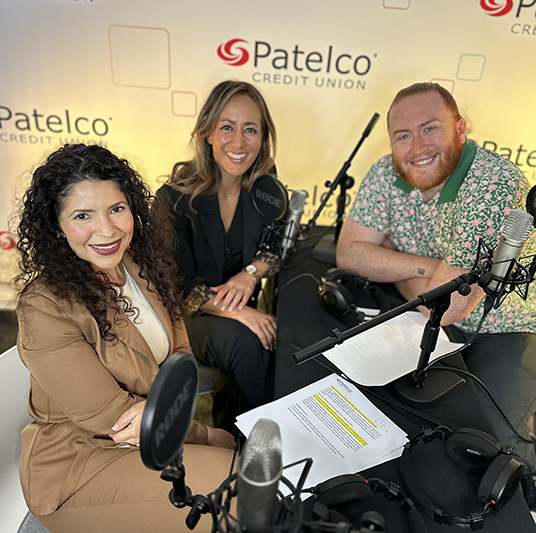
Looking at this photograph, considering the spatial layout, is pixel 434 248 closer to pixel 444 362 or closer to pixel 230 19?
pixel 444 362

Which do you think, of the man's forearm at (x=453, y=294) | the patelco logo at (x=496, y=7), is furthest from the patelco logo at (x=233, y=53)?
the man's forearm at (x=453, y=294)

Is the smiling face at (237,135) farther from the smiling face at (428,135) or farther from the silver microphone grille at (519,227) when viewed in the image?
the silver microphone grille at (519,227)

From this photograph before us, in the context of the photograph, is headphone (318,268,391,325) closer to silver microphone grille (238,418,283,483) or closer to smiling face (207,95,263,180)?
smiling face (207,95,263,180)

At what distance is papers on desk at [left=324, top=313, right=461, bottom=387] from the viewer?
131cm

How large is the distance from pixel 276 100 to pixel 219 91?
2.95ft

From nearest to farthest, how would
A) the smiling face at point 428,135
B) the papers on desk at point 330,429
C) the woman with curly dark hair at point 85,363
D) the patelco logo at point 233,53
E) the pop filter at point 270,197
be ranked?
1. the papers on desk at point 330,429
2. the woman with curly dark hair at point 85,363
3. the smiling face at point 428,135
4. the pop filter at point 270,197
5. the patelco logo at point 233,53

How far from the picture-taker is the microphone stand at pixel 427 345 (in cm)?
98

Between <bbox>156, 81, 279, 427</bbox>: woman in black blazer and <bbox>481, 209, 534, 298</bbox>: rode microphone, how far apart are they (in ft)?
3.09

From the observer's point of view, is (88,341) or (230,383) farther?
(230,383)

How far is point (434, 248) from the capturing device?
1786 millimetres

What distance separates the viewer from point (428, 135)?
1.66m

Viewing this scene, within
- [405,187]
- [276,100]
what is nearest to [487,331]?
[405,187]

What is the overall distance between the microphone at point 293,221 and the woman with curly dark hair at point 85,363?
78 centimetres

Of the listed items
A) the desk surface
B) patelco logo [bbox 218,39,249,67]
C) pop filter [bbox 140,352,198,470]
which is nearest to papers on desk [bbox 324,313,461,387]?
the desk surface
